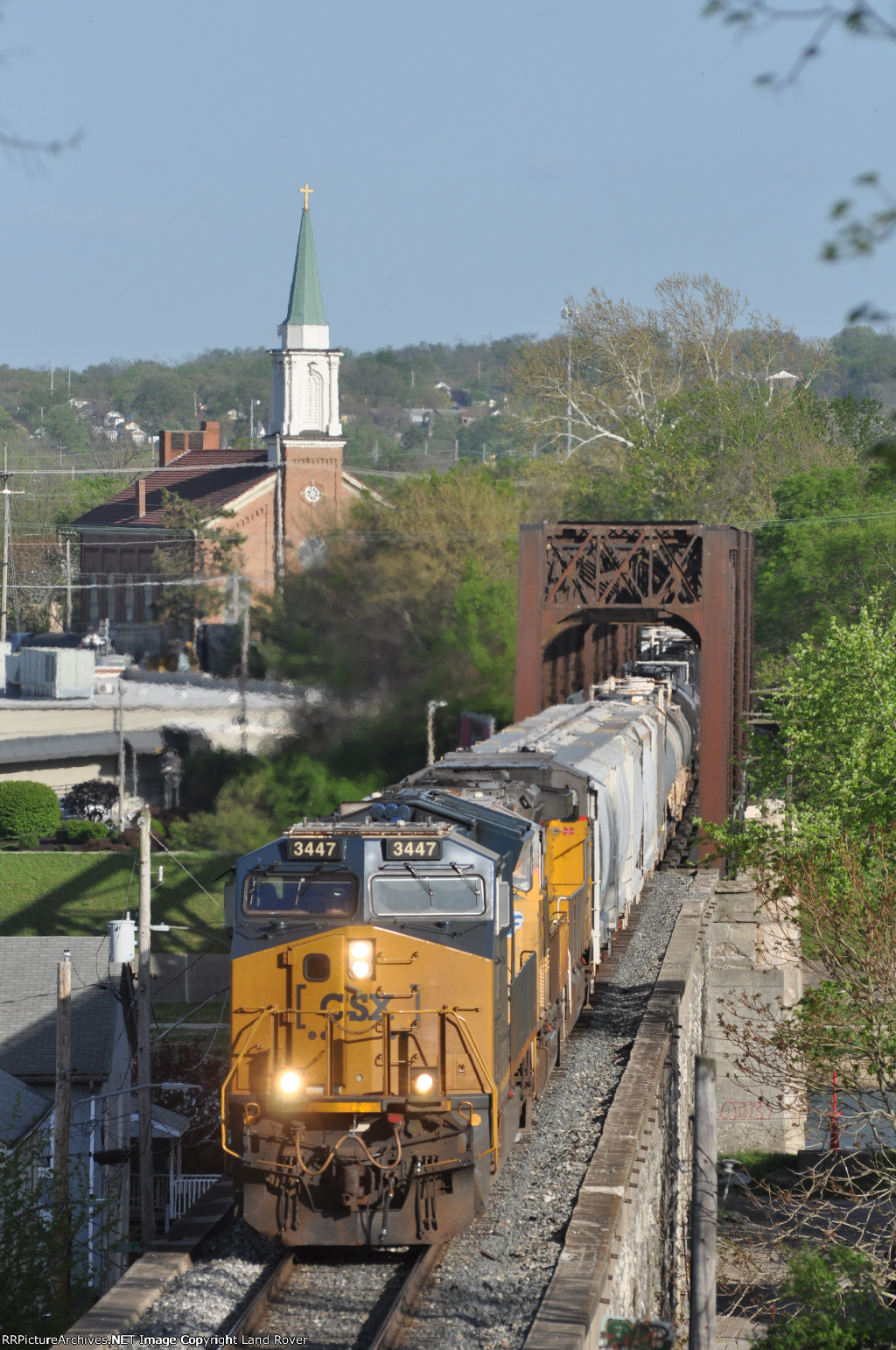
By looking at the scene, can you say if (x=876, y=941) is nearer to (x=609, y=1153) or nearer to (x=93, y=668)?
(x=609, y=1153)

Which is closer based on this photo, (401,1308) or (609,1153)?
(401,1308)

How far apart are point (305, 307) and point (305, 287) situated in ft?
3.94

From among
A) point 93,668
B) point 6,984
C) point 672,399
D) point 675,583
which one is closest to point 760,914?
point 675,583

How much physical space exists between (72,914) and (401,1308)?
136 ft

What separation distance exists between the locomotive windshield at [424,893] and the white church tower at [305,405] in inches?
2917

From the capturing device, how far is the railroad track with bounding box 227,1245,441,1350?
37.3ft

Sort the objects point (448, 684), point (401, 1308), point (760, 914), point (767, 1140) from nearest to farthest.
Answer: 1. point (401, 1308)
2. point (760, 914)
3. point (767, 1140)
4. point (448, 684)

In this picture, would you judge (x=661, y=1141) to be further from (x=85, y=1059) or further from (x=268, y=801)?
(x=268, y=801)

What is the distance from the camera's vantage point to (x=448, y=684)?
5928cm

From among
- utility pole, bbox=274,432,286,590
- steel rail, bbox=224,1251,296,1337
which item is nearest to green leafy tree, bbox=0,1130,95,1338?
steel rail, bbox=224,1251,296,1337

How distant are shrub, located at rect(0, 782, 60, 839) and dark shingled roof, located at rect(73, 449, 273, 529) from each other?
2987 centimetres

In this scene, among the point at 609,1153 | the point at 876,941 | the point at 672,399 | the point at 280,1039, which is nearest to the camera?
the point at 280,1039

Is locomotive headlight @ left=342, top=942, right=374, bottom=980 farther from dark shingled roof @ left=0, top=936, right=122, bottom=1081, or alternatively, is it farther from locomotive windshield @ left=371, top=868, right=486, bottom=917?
dark shingled roof @ left=0, top=936, right=122, bottom=1081

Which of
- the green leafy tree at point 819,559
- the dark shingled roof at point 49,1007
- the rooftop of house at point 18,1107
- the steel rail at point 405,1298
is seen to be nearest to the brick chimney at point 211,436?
the green leafy tree at point 819,559
